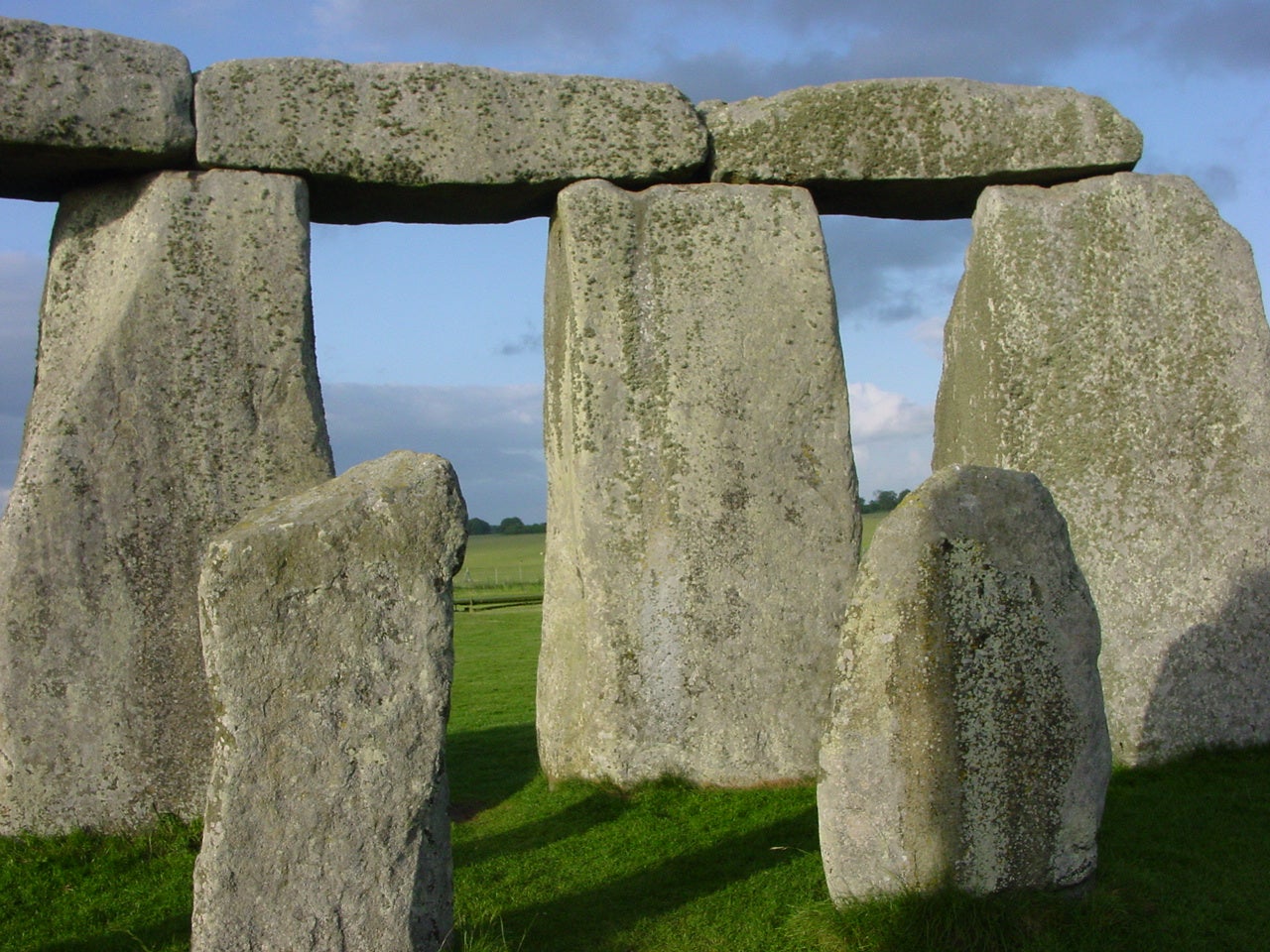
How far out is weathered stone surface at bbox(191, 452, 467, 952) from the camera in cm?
407

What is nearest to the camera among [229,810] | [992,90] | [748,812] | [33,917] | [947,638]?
[229,810]

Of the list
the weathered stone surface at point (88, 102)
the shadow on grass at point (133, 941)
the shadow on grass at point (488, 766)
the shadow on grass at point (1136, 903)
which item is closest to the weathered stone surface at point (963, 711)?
the shadow on grass at point (1136, 903)

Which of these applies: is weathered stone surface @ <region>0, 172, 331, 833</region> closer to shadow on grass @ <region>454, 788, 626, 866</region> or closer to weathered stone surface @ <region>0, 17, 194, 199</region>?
weathered stone surface @ <region>0, 17, 194, 199</region>

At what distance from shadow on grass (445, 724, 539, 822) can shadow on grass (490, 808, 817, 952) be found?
1830 millimetres

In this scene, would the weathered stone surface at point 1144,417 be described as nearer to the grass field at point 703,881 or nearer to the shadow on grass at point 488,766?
the grass field at point 703,881

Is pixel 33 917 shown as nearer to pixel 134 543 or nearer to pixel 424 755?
pixel 134 543

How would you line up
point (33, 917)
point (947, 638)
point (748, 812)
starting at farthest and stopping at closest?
point (748, 812) < point (33, 917) < point (947, 638)

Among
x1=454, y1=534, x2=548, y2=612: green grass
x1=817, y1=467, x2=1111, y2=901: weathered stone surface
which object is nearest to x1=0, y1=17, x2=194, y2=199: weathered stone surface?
x1=817, y1=467, x2=1111, y2=901: weathered stone surface

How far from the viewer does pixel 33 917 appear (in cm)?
580

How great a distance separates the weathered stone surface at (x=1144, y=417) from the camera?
8.03 meters

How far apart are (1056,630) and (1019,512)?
1.52ft

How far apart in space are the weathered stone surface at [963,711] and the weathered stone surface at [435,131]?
388 cm

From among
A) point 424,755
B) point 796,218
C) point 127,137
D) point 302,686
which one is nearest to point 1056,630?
point 424,755

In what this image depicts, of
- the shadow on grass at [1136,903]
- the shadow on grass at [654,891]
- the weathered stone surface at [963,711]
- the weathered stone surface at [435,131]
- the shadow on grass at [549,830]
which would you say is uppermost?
the weathered stone surface at [435,131]
